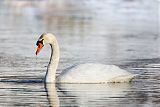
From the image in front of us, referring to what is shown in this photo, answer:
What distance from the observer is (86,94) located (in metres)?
15.2

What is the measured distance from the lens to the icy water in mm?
14836

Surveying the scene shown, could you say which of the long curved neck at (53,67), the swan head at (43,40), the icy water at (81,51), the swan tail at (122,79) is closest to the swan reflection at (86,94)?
the icy water at (81,51)

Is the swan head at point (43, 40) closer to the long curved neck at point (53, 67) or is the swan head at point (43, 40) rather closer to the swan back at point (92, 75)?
the long curved neck at point (53, 67)

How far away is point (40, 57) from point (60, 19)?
1594 cm

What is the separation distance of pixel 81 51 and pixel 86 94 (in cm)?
755

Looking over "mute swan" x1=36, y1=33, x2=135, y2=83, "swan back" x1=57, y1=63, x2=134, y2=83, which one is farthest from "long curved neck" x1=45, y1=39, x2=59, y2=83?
"swan back" x1=57, y1=63, x2=134, y2=83

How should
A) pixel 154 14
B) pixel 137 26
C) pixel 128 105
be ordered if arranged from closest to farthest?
pixel 128 105 → pixel 137 26 → pixel 154 14

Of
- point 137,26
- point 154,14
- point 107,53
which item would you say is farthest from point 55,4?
point 107,53

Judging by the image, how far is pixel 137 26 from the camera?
32406 millimetres

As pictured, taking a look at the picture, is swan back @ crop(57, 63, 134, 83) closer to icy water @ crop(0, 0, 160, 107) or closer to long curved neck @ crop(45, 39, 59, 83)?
icy water @ crop(0, 0, 160, 107)

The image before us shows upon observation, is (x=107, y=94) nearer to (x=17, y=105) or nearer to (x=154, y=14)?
(x=17, y=105)

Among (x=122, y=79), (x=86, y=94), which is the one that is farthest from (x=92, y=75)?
(x=86, y=94)

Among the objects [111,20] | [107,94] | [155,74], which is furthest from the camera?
[111,20]

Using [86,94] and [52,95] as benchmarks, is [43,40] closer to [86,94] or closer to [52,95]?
[52,95]
